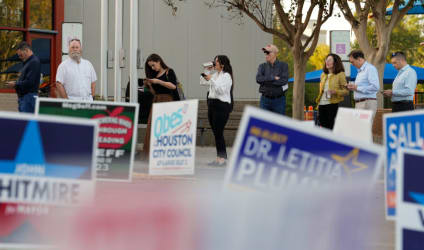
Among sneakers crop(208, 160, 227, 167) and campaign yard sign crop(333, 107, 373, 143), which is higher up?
campaign yard sign crop(333, 107, 373, 143)

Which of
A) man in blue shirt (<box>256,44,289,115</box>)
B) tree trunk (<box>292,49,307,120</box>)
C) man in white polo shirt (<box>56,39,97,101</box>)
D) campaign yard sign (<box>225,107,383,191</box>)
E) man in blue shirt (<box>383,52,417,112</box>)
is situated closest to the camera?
campaign yard sign (<box>225,107,383,191</box>)

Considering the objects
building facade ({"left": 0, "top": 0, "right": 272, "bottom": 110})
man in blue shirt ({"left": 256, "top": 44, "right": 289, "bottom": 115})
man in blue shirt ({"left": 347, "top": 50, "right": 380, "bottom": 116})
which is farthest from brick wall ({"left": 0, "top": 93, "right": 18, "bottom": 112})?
man in blue shirt ({"left": 347, "top": 50, "right": 380, "bottom": 116})

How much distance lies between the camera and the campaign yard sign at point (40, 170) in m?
4.20

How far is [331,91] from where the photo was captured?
1434 centimetres

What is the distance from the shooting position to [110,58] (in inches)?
852

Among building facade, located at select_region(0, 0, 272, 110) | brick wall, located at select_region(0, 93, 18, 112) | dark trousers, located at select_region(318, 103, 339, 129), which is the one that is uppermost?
building facade, located at select_region(0, 0, 272, 110)

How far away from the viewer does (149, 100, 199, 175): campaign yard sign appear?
421 inches

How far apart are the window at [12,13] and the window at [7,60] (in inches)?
13.7

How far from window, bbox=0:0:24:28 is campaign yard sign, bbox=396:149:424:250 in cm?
2266

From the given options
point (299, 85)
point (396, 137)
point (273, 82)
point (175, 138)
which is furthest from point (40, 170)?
point (299, 85)

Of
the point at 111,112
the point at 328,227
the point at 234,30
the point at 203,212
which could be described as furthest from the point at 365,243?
the point at 234,30

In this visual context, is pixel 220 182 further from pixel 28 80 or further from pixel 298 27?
pixel 298 27

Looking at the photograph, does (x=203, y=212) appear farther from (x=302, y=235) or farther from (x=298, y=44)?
(x=298, y=44)

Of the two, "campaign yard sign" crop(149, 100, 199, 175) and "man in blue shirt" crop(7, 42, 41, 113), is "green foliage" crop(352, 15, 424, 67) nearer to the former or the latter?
"man in blue shirt" crop(7, 42, 41, 113)
